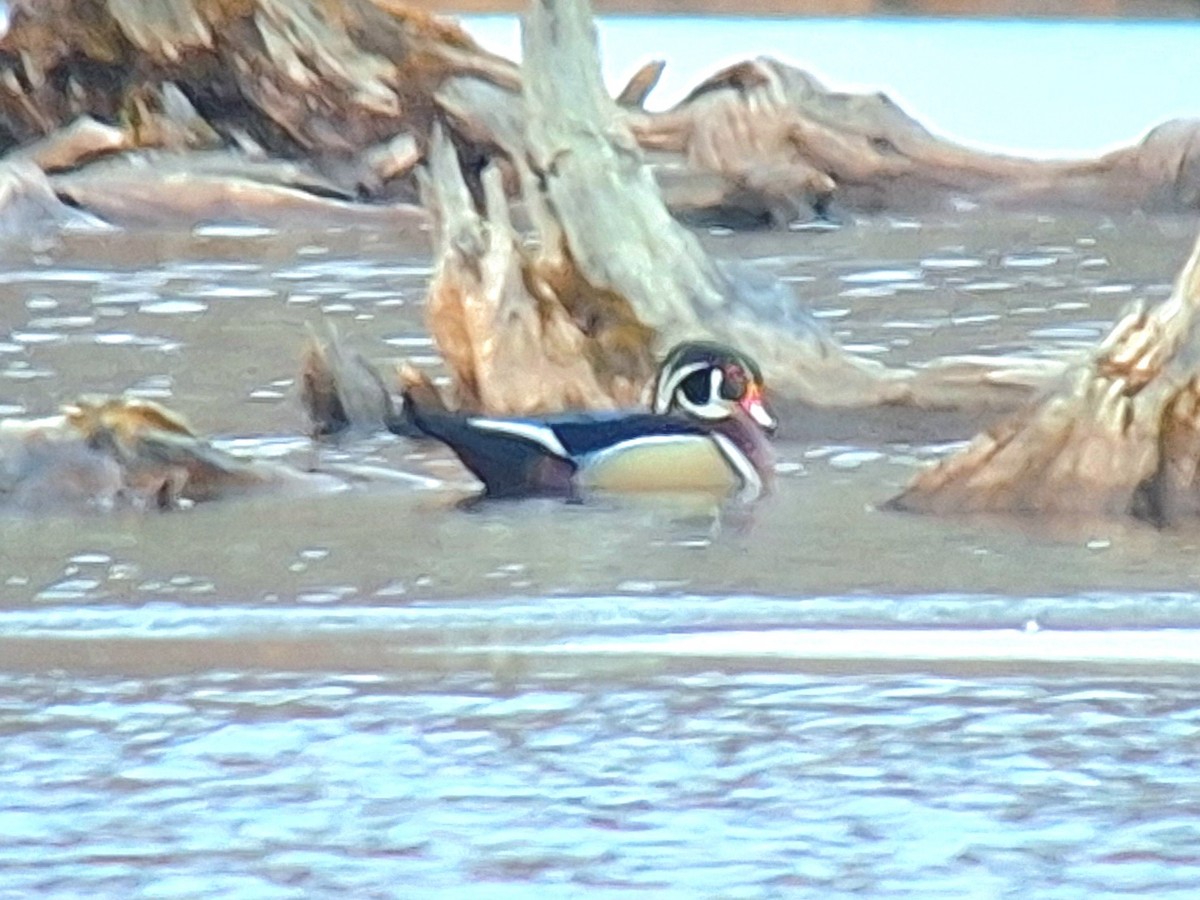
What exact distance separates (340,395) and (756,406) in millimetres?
518

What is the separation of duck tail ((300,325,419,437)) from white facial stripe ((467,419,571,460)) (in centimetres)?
31

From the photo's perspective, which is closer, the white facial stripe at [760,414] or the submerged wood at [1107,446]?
the submerged wood at [1107,446]

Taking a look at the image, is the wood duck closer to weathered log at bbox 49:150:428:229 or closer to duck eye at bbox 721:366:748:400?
duck eye at bbox 721:366:748:400

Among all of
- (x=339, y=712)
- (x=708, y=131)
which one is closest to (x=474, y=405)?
(x=339, y=712)

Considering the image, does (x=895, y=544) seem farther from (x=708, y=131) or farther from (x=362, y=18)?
(x=362, y=18)

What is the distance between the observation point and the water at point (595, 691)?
141 cm

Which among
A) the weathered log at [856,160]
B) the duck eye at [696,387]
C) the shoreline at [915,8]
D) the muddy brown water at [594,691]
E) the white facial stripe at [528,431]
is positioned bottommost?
the muddy brown water at [594,691]

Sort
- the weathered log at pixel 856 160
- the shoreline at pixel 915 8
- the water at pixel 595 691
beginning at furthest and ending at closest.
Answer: the weathered log at pixel 856 160, the shoreline at pixel 915 8, the water at pixel 595 691

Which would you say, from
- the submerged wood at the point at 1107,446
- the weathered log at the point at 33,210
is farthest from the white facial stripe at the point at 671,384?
the weathered log at the point at 33,210

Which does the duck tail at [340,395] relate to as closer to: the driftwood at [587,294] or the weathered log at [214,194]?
the driftwood at [587,294]

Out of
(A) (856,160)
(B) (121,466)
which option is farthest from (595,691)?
(A) (856,160)

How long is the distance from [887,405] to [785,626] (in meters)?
0.89

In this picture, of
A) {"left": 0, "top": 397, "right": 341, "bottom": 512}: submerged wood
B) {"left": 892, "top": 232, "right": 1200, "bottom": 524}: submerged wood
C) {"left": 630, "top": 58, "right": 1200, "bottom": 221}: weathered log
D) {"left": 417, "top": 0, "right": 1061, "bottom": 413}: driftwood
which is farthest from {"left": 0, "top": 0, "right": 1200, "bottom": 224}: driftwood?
{"left": 892, "top": 232, "right": 1200, "bottom": 524}: submerged wood

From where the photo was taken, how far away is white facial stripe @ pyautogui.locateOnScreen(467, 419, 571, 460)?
238 cm
